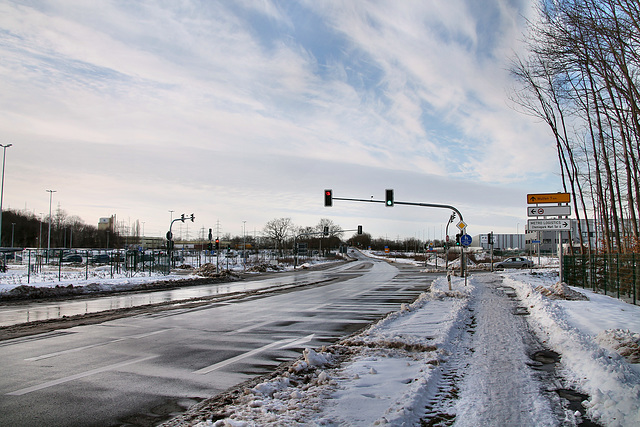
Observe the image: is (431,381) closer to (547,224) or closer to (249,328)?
(249,328)

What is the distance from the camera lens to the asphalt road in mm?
5391

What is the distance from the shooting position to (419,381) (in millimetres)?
6105

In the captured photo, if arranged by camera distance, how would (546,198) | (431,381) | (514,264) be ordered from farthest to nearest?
(514,264) < (546,198) < (431,381)

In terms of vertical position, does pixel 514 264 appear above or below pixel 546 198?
below

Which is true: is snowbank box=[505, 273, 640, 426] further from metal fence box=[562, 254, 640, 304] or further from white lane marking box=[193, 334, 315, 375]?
white lane marking box=[193, 334, 315, 375]

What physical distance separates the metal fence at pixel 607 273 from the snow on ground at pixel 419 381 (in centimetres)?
703

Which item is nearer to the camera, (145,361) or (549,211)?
(145,361)

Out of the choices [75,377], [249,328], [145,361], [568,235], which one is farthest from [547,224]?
[75,377]

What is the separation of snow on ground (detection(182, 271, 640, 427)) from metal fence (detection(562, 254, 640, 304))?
703 cm

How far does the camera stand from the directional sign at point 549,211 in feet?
63.9

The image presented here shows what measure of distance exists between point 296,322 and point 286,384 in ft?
21.6

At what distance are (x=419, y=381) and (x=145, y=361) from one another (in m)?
4.83

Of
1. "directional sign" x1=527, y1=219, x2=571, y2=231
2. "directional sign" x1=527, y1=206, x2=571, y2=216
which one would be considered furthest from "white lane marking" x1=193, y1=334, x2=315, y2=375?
"directional sign" x1=527, y1=206, x2=571, y2=216

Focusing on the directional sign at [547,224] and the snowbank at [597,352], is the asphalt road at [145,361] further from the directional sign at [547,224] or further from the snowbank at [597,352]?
the directional sign at [547,224]
